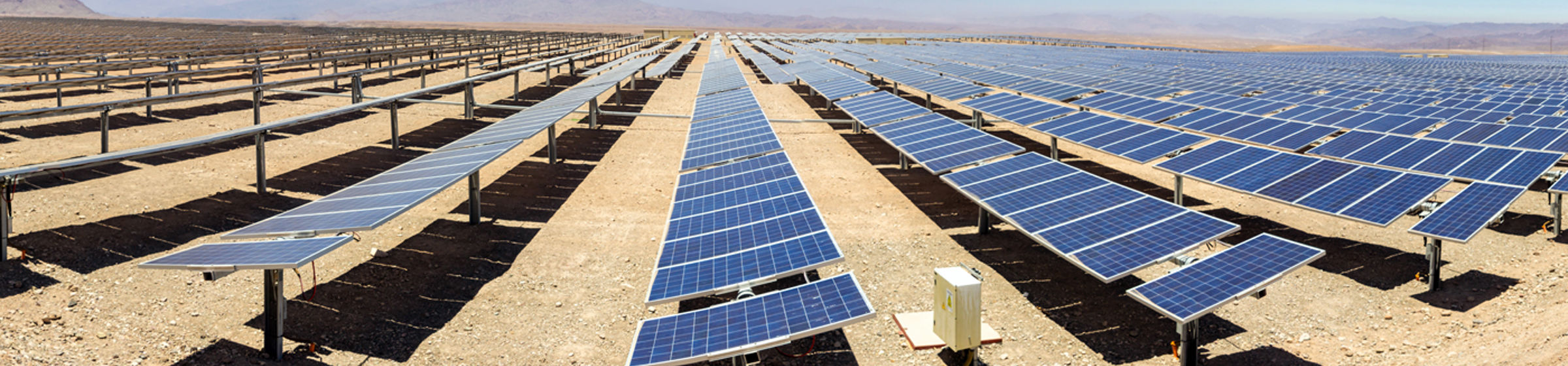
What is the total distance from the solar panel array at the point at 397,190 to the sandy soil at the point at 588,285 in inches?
37.4

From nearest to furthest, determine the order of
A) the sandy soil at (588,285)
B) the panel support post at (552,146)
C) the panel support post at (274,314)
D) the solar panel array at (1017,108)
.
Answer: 1. the panel support post at (274,314)
2. the sandy soil at (588,285)
3. the panel support post at (552,146)
4. the solar panel array at (1017,108)

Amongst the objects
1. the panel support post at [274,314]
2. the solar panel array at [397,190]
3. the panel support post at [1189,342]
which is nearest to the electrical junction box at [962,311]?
the panel support post at [1189,342]

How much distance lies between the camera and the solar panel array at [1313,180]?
1126 cm

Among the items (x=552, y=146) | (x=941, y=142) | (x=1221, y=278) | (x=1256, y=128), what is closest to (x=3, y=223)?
(x=552, y=146)

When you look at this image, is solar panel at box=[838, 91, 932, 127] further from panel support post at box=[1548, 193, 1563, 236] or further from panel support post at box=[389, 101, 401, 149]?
panel support post at box=[389, 101, 401, 149]

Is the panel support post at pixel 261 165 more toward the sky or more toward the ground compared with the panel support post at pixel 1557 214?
more toward the sky

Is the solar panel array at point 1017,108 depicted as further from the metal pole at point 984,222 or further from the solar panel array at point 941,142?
the metal pole at point 984,222

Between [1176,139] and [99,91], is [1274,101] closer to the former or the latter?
[1176,139]

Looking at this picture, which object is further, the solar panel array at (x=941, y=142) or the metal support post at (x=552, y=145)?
the metal support post at (x=552, y=145)

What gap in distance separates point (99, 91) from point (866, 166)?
3050 centimetres

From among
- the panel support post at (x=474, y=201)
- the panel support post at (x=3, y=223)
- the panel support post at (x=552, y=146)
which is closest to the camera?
the panel support post at (x=3, y=223)

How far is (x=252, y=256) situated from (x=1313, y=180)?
50.2ft

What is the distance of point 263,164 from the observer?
14.9 meters

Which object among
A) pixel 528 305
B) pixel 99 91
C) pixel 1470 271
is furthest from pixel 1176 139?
pixel 99 91
